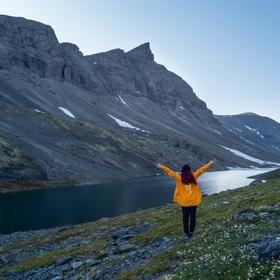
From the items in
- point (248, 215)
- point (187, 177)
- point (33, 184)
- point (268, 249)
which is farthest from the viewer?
point (33, 184)

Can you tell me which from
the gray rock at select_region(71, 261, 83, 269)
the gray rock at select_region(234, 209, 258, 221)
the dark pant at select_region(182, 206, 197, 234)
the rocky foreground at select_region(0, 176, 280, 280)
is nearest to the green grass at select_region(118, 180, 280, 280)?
the rocky foreground at select_region(0, 176, 280, 280)

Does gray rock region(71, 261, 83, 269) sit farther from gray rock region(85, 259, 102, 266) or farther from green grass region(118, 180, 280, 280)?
green grass region(118, 180, 280, 280)

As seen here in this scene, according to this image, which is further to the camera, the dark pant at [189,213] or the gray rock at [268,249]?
the dark pant at [189,213]

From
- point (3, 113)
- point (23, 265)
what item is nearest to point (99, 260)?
point (23, 265)

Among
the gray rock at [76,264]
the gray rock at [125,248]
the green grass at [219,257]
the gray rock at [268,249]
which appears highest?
the gray rock at [268,249]

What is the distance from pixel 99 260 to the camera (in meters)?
21.7

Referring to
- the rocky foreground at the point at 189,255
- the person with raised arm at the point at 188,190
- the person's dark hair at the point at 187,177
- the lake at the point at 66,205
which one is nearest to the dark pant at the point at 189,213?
the person with raised arm at the point at 188,190

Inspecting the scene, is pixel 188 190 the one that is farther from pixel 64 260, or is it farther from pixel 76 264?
pixel 64 260

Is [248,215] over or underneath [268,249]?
underneath

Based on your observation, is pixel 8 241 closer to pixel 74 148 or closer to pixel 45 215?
pixel 45 215

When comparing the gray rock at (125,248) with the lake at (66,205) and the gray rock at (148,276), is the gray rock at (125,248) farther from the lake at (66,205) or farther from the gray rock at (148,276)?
the lake at (66,205)

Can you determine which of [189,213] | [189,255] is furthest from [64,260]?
[189,255]

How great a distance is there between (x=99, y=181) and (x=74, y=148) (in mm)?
26306

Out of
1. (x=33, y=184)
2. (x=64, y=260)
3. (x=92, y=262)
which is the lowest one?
(x=33, y=184)
